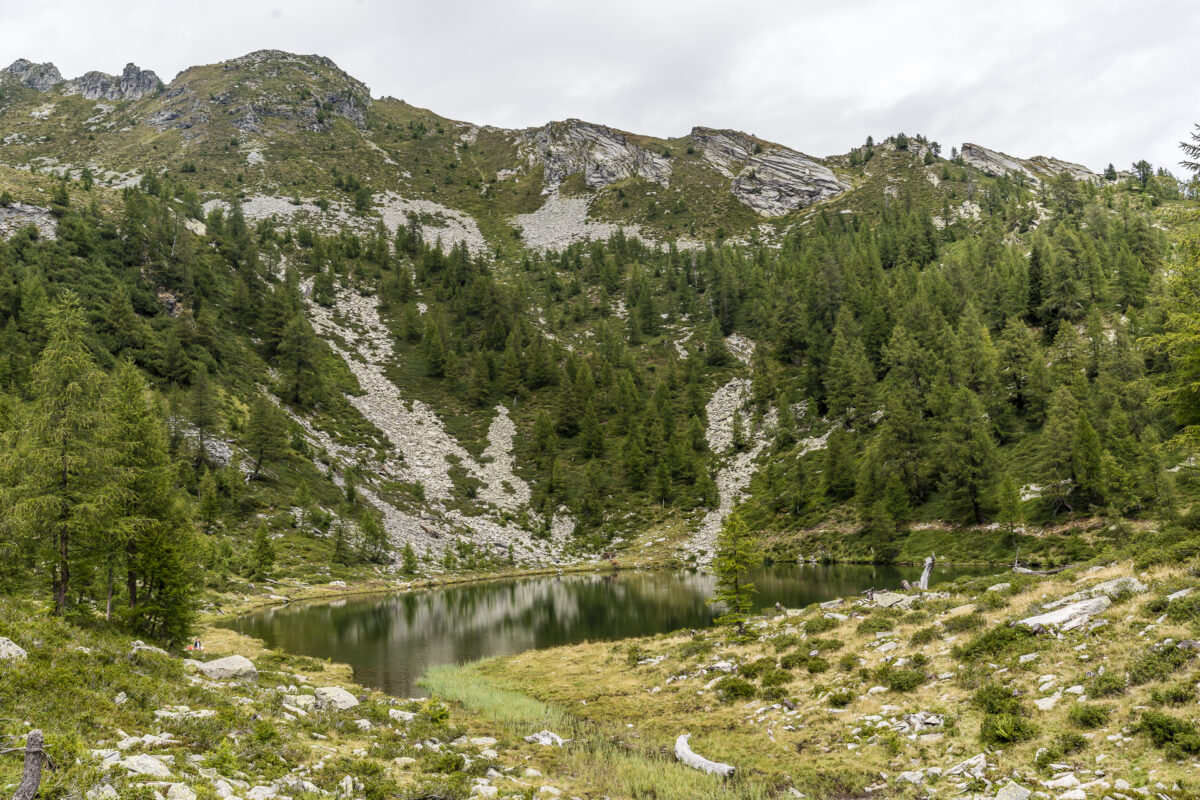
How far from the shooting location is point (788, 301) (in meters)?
119

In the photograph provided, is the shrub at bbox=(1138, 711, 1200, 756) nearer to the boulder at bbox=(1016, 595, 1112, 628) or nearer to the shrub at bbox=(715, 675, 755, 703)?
the boulder at bbox=(1016, 595, 1112, 628)

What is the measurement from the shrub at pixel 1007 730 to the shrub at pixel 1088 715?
0.83m

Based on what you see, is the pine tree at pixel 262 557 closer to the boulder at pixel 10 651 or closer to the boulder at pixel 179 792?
the boulder at pixel 10 651

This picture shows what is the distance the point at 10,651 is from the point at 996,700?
24.3 metres

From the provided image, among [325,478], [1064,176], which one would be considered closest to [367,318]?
[325,478]

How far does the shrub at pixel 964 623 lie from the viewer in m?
21.4

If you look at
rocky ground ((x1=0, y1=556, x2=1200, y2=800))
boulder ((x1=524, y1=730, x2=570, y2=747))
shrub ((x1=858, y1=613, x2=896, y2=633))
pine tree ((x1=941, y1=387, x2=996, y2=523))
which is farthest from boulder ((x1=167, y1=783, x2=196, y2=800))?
pine tree ((x1=941, y1=387, x2=996, y2=523))

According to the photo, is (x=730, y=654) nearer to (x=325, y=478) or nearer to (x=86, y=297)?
(x=325, y=478)

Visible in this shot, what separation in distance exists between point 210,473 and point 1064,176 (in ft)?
627

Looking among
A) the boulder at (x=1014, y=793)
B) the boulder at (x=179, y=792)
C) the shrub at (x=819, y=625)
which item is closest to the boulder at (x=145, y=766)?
the boulder at (x=179, y=792)

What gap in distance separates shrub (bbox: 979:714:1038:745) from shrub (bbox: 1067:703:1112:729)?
834mm

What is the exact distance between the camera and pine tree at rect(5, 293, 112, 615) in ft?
70.4

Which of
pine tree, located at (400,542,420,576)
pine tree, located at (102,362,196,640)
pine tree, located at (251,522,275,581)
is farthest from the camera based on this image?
pine tree, located at (400,542,420,576)

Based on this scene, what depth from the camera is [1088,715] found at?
41.6ft
